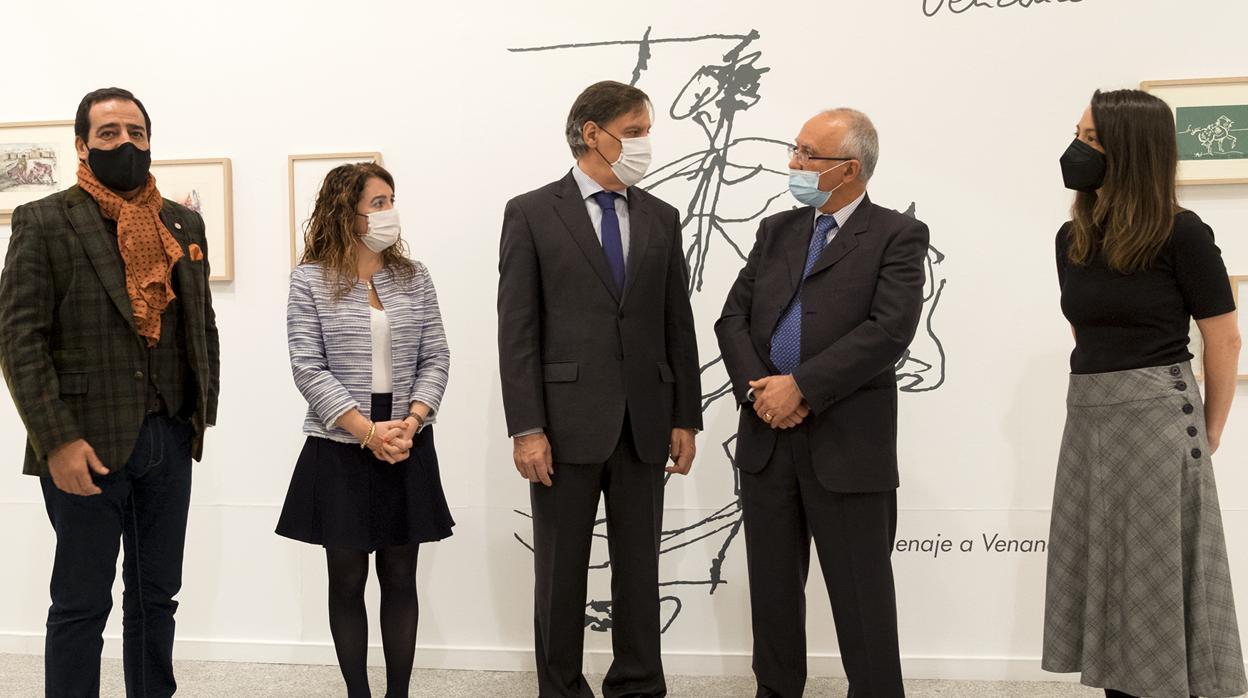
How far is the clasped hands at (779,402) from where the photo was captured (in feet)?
8.58

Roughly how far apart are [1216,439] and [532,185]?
7.38 ft

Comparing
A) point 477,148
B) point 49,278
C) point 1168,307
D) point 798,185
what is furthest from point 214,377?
point 1168,307

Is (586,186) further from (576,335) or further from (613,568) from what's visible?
(613,568)

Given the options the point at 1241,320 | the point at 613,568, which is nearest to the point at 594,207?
the point at 613,568

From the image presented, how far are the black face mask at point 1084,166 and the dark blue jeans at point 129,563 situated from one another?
2.40 metres

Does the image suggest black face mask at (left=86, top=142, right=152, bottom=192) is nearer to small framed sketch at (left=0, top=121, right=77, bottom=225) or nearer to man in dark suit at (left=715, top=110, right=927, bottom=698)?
small framed sketch at (left=0, top=121, right=77, bottom=225)

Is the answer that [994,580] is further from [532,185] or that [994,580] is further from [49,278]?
[49,278]

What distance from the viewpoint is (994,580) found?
354cm

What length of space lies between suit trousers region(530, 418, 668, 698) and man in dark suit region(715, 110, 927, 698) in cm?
29

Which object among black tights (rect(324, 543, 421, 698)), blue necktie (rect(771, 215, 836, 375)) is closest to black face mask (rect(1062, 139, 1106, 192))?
blue necktie (rect(771, 215, 836, 375))

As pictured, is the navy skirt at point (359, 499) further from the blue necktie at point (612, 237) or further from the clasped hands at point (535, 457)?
the blue necktie at point (612, 237)

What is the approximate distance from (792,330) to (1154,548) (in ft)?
3.35

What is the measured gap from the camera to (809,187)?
274 cm

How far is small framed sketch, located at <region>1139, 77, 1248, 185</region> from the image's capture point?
3330 mm
